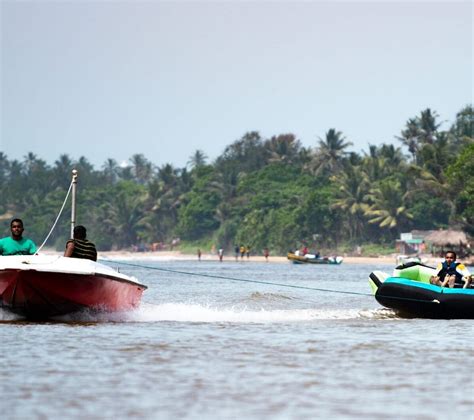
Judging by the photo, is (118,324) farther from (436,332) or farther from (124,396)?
(124,396)

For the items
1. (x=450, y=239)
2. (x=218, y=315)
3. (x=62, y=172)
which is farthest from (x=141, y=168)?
(x=218, y=315)

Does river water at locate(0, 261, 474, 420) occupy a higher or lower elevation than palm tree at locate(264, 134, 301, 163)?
lower

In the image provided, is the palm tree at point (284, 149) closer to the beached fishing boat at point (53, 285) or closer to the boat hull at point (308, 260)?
the boat hull at point (308, 260)

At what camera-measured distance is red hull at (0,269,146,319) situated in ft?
59.3

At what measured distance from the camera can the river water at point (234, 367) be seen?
36.1ft

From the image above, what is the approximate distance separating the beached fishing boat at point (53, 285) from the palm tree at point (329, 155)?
92568 millimetres

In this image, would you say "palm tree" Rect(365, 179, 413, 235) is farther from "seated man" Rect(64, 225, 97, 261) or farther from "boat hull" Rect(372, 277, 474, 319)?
"seated man" Rect(64, 225, 97, 261)

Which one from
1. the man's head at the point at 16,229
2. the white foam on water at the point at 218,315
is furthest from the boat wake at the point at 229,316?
the man's head at the point at 16,229

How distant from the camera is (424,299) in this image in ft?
71.8

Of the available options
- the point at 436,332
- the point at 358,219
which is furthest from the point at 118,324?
the point at 358,219

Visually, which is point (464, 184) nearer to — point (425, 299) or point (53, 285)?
point (425, 299)

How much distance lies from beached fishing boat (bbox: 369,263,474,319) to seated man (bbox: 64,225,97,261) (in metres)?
6.23

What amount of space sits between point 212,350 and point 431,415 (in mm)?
5666

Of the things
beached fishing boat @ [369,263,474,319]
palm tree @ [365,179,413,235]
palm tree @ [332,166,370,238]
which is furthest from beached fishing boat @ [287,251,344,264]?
beached fishing boat @ [369,263,474,319]
